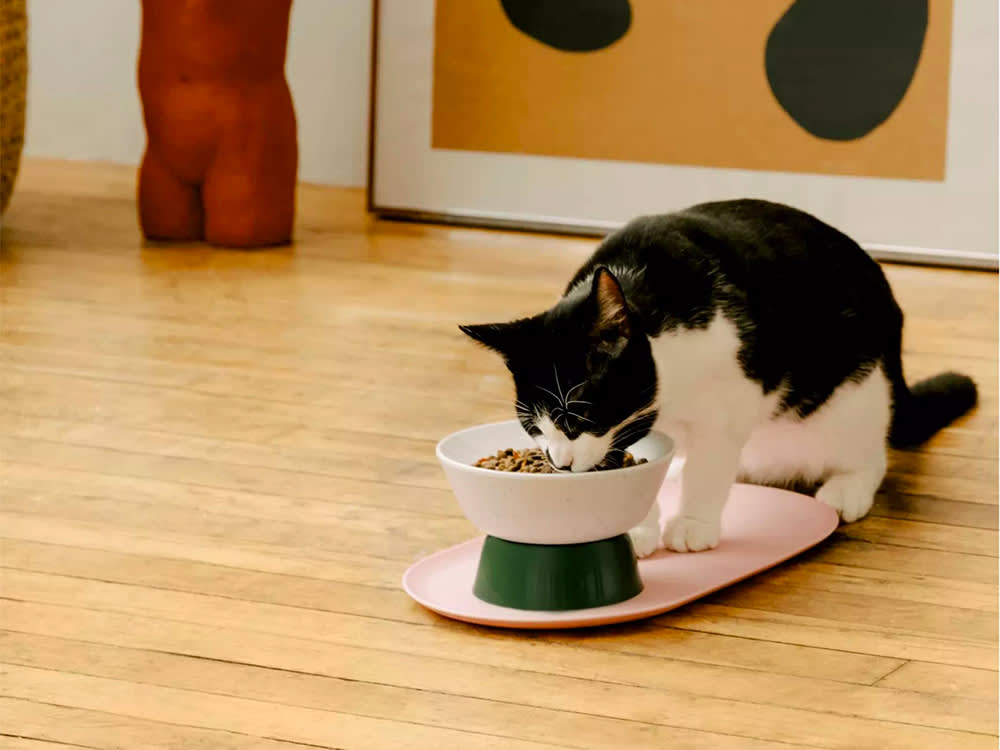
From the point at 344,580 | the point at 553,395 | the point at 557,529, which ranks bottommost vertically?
the point at 344,580

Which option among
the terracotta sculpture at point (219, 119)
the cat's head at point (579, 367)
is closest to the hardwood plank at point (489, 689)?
the cat's head at point (579, 367)

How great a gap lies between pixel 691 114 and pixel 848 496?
66.2 inches

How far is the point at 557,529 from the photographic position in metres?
1.32

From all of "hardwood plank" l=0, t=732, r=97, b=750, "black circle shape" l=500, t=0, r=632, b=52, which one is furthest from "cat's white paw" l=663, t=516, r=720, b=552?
"black circle shape" l=500, t=0, r=632, b=52

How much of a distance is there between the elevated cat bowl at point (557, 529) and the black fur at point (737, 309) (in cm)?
6

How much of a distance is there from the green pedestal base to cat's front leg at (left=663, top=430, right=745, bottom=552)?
0.16 m

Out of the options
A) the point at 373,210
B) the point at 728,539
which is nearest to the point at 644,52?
the point at 373,210

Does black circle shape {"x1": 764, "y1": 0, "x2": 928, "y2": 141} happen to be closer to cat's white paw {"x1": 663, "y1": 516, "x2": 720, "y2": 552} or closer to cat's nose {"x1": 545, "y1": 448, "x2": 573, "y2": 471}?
cat's white paw {"x1": 663, "y1": 516, "x2": 720, "y2": 552}

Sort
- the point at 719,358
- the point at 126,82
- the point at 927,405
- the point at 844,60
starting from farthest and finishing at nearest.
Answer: the point at 126,82
the point at 844,60
the point at 927,405
the point at 719,358

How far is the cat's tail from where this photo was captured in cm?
179

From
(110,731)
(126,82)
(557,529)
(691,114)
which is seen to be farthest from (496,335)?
(126,82)

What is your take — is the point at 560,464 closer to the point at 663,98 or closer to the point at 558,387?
the point at 558,387

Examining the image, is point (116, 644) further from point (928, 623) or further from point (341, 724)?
point (928, 623)

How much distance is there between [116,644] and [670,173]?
85.6 inches
